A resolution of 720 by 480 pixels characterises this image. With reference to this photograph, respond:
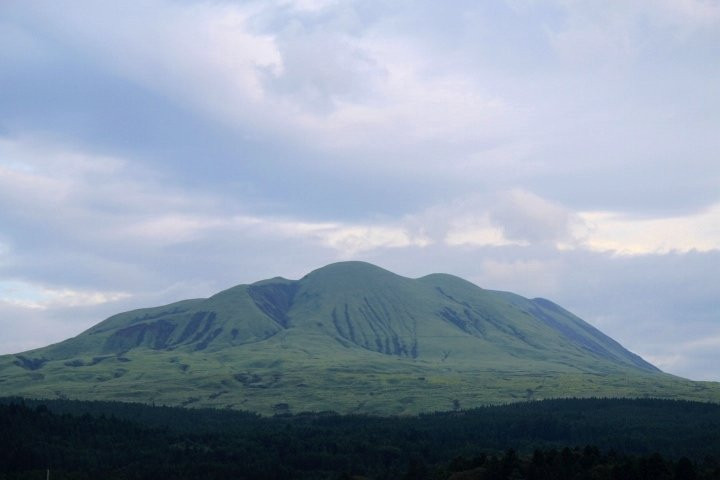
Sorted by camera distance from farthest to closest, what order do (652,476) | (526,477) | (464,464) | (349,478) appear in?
1. (349,478)
2. (464,464)
3. (526,477)
4. (652,476)

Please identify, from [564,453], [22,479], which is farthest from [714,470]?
[22,479]

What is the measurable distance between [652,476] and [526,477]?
843 inches

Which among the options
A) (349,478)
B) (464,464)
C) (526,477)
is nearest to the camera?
(526,477)

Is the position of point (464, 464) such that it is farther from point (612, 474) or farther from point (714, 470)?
point (714, 470)

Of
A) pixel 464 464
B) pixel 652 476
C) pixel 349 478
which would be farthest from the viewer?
pixel 349 478

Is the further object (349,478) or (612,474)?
(349,478)

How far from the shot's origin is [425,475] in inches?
7485

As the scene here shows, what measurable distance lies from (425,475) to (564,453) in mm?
39002

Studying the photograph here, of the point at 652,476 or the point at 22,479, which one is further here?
the point at 22,479

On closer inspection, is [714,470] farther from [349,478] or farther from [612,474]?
[349,478]

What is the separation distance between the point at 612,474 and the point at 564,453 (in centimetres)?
1517

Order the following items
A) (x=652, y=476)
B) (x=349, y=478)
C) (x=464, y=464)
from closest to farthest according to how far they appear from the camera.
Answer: (x=652, y=476) → (x=464, y=464) → (x=349, y=478)

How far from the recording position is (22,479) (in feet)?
634

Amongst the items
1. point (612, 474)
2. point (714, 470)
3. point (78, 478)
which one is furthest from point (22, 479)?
point (714, 470)
